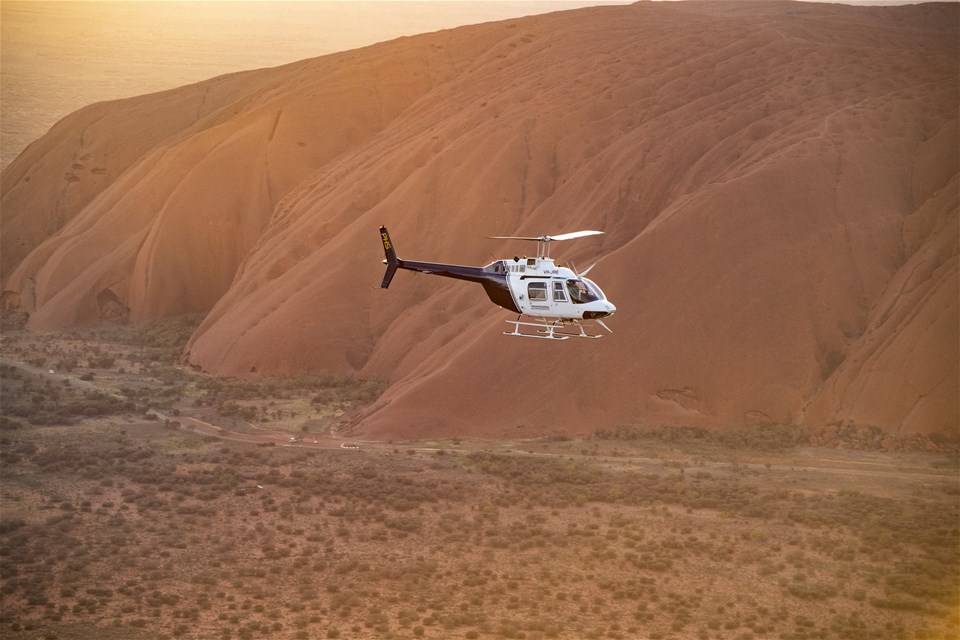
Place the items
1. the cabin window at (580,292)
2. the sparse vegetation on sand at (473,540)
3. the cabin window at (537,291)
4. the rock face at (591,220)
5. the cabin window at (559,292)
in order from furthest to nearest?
the rock face at (591,220) → the cabin window at (537,291) → the cabin window at (559,292) → the cabin window at (580,292) → the sparse vegetation on sand at (473,540)

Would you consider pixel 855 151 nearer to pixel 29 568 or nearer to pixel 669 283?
pixel 669 283

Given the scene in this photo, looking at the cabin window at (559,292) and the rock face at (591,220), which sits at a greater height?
the rock face at (591,220)

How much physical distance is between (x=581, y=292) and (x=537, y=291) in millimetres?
1129

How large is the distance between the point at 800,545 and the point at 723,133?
23.8 metres

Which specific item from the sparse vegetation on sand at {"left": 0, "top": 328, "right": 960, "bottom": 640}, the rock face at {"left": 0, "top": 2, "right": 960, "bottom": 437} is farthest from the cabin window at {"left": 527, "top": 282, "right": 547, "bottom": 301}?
the rock face at {"left": 0, "top": 2, "right": 960, "bottom": 437}

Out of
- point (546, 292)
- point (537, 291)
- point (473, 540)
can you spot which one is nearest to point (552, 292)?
point (546, 292)

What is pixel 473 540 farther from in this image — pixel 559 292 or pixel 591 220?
pixel 591 220

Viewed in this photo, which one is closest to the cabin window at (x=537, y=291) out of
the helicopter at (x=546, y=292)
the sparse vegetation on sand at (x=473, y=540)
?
the helicopter at (x=546, y=292)

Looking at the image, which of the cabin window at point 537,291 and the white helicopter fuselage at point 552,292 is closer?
the white helicopter fuselage at point 552,292

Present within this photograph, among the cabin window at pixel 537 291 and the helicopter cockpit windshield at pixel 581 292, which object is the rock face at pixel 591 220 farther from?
the helicopter cockpit windshield at pixel 581 292

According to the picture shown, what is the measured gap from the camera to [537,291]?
29547mm

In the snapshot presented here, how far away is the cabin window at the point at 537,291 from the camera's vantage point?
29438 mm

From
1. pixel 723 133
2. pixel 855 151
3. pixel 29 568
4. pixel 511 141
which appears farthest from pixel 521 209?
pixel 29 568

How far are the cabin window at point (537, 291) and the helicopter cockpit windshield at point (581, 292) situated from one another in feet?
2.07
